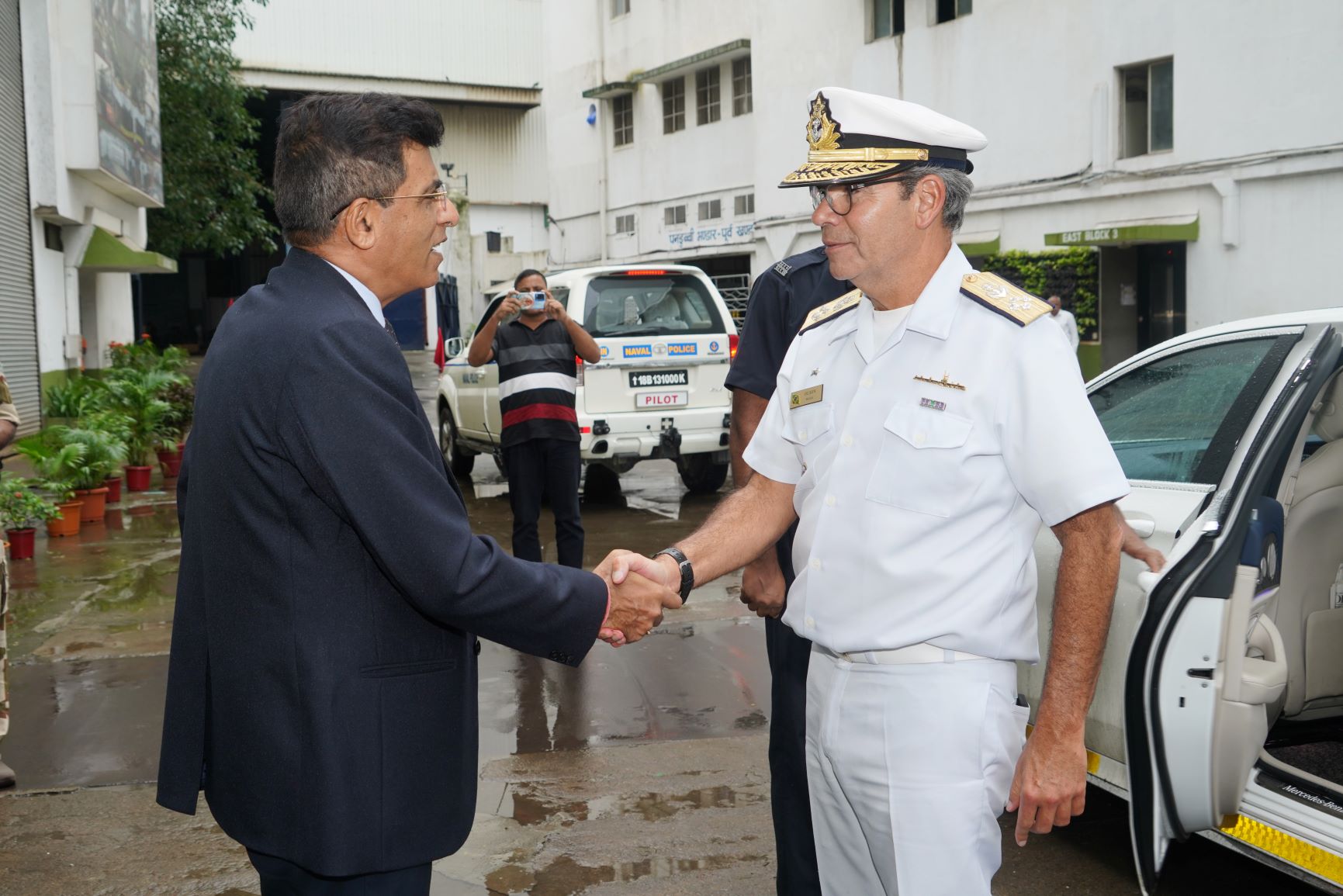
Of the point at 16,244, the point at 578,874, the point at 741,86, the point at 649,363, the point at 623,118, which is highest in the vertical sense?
the point at 623,118

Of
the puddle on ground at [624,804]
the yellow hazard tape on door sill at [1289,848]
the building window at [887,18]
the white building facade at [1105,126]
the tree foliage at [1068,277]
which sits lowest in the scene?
the puddle on ground at [624,804]

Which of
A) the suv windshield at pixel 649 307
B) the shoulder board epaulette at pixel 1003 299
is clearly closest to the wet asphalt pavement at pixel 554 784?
the shoulder board epaulette at pixel 1003 299

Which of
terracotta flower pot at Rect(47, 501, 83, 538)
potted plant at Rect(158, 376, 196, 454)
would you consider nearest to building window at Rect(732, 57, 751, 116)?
potted plant at Rect(158, 376, 196, 454)

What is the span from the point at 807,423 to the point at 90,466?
9051mm

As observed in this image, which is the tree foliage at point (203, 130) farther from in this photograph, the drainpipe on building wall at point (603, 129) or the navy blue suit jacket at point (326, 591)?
the navy blue suit jacket at point (326, 591)

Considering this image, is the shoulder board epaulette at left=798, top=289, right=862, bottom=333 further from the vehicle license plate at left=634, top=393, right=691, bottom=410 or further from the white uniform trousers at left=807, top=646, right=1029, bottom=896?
the vehicle license plate at left=634, top=393, right=691, bottom=410

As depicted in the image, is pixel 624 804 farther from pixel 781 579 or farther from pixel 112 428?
pixel 112 428

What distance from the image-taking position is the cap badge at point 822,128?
8.34ft

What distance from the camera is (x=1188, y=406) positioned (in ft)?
12.6

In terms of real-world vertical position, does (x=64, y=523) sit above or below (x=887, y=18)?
below

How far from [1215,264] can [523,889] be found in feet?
58.0

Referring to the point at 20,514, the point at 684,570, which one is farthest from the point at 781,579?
the point at 20,514

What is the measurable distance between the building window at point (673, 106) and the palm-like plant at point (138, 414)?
20951 millimetres

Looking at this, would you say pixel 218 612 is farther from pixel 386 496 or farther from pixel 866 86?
pixel 866 86
